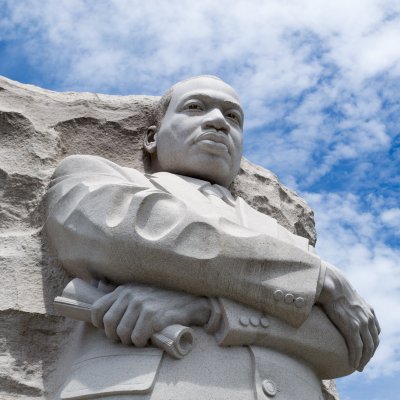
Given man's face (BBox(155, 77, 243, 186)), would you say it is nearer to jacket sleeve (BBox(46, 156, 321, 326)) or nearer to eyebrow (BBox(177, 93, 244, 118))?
eyebrow (BBox(177, 93, 244, 118))

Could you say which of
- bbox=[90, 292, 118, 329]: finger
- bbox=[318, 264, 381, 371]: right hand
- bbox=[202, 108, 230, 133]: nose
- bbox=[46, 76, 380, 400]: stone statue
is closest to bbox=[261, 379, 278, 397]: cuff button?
bbox=[46, 76, 380, 400]: stone statue

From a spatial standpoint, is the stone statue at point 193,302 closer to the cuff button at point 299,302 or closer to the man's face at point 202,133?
the cuff button at point 299,302

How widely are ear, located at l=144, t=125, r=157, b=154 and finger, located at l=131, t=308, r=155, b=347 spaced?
168 centimetres

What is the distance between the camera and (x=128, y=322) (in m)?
3.64

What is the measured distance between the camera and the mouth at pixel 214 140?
472 centimetres

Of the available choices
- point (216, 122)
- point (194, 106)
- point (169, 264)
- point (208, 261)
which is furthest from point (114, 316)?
point (194, 106)

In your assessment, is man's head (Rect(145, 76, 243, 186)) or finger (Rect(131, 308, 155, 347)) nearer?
finger (Rect(131, 308, 155, 347))

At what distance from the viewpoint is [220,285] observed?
12.4 feet

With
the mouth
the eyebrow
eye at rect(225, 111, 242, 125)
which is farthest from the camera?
eye at rect(225, 111, 242, 125)

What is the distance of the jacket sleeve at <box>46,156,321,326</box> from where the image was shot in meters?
3.75

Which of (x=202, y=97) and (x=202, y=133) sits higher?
(x=202, y=97)

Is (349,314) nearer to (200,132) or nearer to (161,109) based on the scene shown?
(200,132)

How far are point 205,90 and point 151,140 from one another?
0.54 meters

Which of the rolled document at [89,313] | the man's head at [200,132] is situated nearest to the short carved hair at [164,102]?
the man's head at [200,132]
